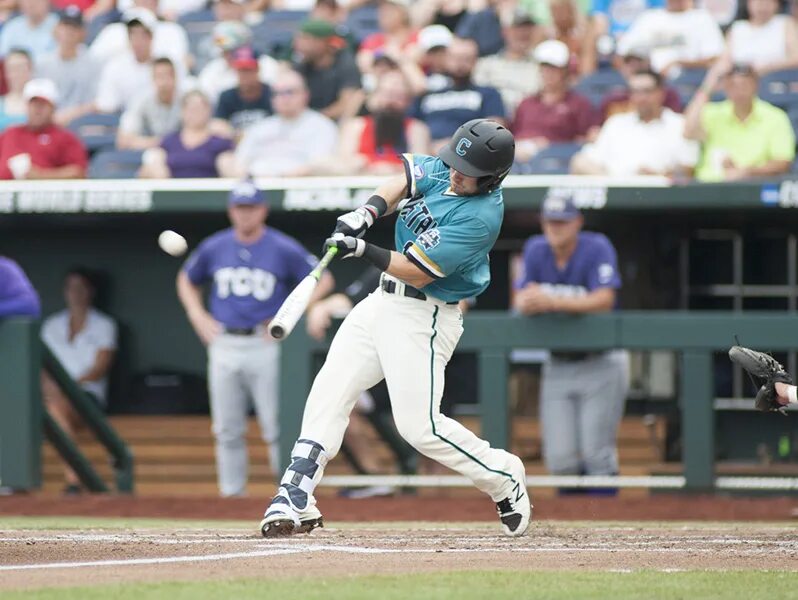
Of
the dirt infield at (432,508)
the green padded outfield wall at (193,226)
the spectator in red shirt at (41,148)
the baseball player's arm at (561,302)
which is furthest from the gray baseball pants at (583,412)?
the spectator in red shirt at (41,148)

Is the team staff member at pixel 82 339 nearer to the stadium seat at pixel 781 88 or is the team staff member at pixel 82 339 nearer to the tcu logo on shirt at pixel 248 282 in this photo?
the tcu logo on shirt at pixel 248 282

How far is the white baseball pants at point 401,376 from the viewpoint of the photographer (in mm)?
6309

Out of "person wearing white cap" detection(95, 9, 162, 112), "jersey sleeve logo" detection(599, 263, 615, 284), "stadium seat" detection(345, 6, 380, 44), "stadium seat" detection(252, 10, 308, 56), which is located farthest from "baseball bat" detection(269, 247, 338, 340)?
"stadium seat" detection(345, 6, 380, 44)

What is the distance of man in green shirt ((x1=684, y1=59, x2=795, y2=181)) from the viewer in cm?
1013

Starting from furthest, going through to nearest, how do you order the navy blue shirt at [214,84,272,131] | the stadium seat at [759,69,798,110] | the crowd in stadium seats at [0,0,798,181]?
the navy blue shirt at [214,84,272,131], the stadium seat at [759,69,798,110], the crowd in stadium seats at [0,0,798,181]

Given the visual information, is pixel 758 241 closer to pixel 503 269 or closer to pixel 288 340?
pixel 503 269

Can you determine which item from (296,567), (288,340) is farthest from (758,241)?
(296,567)

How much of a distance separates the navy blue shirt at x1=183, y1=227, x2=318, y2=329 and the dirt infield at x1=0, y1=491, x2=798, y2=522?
1.29m

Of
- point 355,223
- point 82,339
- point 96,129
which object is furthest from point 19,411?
point 355,223

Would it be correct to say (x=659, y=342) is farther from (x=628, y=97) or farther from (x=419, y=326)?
(x=419, y=326)

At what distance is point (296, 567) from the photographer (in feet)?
17.1

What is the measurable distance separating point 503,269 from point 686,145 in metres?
2.04

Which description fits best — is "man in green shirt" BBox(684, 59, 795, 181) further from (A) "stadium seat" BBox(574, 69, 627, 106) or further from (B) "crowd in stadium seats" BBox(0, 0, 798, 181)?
(A) "stadium seat" BBox(574, 69, 627, 106)

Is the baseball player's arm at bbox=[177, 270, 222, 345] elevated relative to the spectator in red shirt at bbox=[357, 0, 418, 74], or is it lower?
lower
